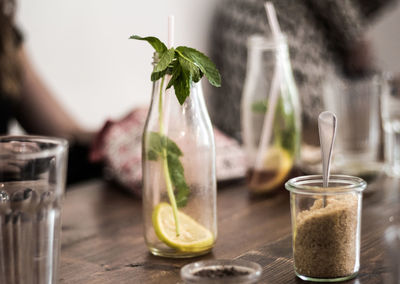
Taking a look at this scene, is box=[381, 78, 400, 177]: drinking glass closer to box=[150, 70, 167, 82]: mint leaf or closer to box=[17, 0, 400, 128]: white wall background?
box=[150, 70, 167, 82]: mint leaf

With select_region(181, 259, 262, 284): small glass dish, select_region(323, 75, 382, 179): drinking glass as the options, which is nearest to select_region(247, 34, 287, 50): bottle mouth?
select_region(323, 75, 382, 179): drinking glass

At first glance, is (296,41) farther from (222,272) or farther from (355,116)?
(222,272)

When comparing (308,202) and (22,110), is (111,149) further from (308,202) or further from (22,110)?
(22,110)

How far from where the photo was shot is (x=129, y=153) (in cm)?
131

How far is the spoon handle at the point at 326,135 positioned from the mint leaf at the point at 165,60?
0.21 m

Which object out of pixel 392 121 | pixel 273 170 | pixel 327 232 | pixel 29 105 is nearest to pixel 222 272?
pixel 327 232

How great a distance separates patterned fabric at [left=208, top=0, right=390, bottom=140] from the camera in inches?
110

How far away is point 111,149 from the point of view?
1.33 metres

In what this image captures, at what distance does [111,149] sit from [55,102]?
0.92 m

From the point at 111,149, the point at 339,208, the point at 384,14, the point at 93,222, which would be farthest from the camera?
the point at 384,14

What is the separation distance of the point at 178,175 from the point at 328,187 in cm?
21

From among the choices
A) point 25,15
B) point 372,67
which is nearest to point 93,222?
point 25,15

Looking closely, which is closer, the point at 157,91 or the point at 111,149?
the point at 157,91

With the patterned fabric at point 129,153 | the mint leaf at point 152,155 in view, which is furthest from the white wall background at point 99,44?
the mint leaf at point 152,155
